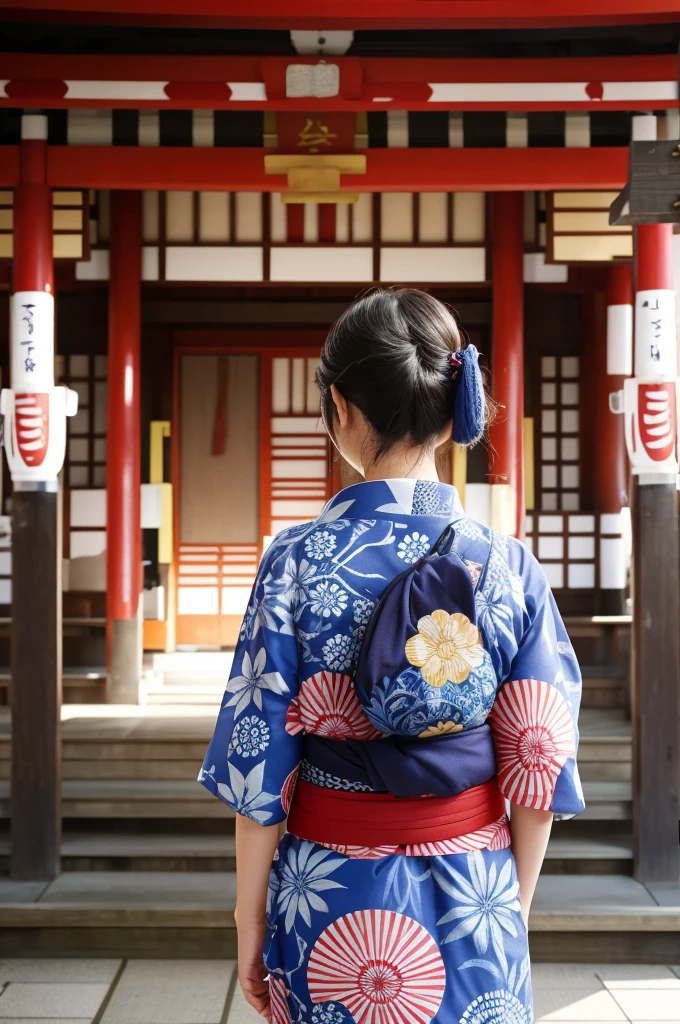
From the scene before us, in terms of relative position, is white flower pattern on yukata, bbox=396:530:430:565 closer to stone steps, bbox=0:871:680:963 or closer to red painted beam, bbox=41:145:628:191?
stone steps, bbox=0:871:680:963

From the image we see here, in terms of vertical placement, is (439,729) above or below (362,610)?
below

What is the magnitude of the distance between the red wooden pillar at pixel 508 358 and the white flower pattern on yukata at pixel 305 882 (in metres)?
4.32

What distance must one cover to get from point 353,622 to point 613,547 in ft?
17.5

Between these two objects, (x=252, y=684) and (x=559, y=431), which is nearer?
(x=252, y=684)

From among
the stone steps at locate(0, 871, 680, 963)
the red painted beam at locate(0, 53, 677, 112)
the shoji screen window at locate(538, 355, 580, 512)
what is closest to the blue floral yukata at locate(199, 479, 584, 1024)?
the stone steps at locate(0, 871, 680, 963)

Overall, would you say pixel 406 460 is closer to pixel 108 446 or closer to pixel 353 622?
pixel 353 622

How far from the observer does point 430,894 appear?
123cm

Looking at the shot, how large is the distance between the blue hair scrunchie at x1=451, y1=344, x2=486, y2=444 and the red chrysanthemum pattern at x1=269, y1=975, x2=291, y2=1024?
802 mm

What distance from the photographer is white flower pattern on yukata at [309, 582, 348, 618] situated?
1211mm

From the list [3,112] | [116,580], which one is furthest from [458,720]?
[116,580]

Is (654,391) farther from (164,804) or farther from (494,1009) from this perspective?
(494,1009)

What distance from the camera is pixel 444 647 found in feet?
3.84

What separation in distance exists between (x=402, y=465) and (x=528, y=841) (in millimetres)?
565

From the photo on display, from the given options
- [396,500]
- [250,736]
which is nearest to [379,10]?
[396,500]
